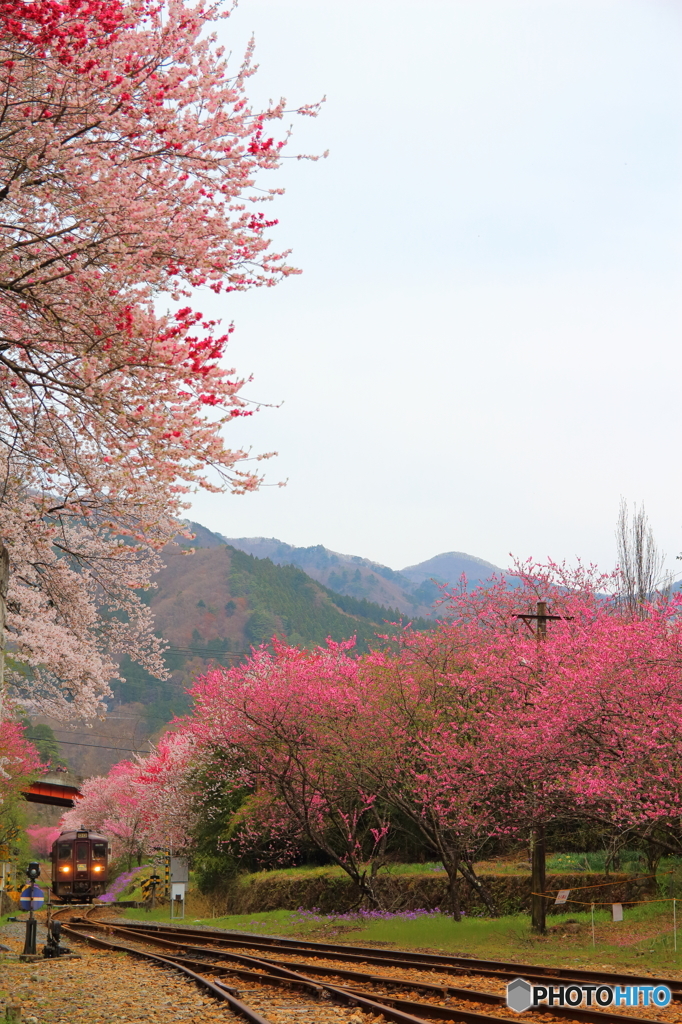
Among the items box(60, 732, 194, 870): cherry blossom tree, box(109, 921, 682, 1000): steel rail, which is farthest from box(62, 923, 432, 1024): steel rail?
box(60, 732, 194, 870): cherry blossom tree

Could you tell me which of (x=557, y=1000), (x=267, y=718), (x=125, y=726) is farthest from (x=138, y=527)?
(x=125, y=726)

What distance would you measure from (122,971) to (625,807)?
8.73 meters

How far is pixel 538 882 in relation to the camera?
17.7 meters

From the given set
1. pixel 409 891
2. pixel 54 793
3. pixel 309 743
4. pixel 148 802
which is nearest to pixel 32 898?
pixel 309 743

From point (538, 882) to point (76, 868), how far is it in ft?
99.7

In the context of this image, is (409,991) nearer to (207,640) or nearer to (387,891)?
(387,891)

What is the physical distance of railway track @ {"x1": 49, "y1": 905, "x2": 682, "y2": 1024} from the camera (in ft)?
30.4

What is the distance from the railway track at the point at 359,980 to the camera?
926 cm

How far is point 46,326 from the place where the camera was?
30.3ft

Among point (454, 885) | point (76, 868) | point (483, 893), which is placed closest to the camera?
point (454, 885)

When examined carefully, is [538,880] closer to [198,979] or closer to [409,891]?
[409,891]

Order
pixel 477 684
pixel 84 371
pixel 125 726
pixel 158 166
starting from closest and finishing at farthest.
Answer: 1. pixel 84 371
2. pixel 158 166
3. pixel 477 684
4. pixel 125 726

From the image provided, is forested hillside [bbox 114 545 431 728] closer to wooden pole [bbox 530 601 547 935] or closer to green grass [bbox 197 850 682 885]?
green grass [bbox 197 850 682 885]

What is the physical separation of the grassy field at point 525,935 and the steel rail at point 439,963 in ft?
3.80
